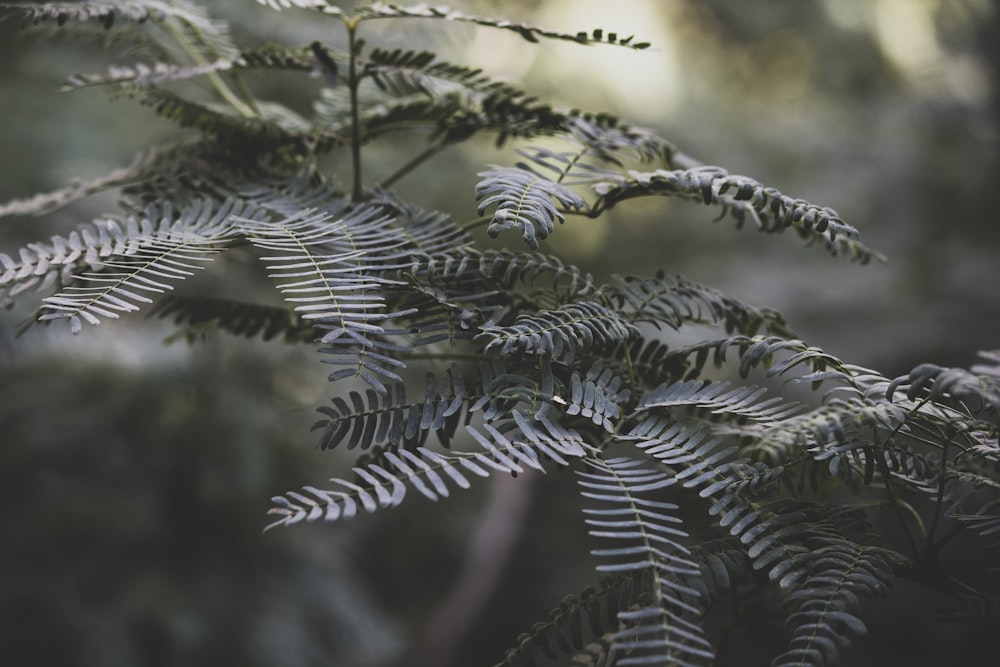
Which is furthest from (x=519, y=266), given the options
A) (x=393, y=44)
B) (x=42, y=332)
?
(x=42, y=332)

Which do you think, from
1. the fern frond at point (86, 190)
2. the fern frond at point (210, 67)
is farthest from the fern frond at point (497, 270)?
the fern frond at point (86, 190)

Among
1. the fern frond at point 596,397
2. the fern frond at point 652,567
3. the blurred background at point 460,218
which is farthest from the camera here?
the blurred background at point 460,218

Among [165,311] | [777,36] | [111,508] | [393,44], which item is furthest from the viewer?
[777,36]

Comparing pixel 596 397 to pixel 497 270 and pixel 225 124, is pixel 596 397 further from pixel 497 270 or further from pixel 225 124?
pixel 225 124

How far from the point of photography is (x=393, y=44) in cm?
137

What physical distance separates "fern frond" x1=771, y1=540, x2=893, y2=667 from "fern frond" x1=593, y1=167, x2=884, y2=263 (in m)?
0.23

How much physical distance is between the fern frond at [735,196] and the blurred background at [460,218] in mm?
263

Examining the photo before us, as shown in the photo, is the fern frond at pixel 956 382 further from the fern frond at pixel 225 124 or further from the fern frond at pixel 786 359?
the fern frond at pixel 225 124

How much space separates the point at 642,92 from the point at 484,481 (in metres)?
1.82

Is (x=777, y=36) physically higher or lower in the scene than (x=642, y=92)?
higher

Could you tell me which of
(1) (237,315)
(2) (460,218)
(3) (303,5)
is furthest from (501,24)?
(2) (460,218)

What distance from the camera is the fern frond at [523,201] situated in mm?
494

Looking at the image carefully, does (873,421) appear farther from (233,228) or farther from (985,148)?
(985,148)

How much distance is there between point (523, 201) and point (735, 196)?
178 millimetres
